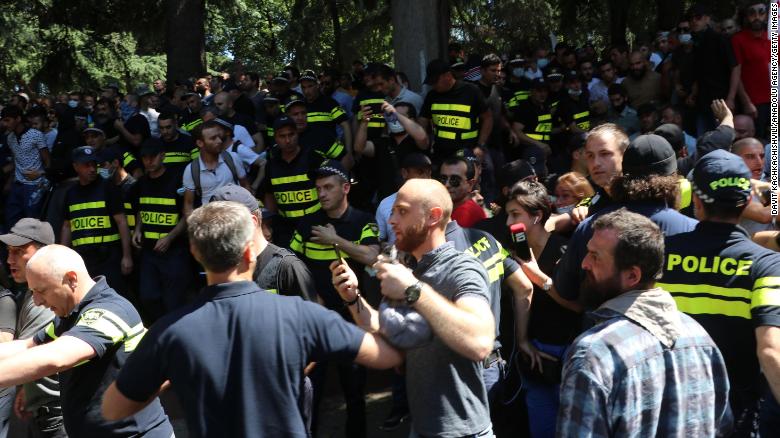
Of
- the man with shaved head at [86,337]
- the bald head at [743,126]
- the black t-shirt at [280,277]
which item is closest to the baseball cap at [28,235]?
the man with shaved head at [86,337]

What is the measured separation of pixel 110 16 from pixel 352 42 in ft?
17.1

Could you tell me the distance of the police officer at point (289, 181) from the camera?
6.80 metres

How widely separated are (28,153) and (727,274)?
9.84m

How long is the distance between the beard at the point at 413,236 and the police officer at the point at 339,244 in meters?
2.07

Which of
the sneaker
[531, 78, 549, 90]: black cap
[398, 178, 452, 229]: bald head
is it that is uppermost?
[531, 78, 549, 90]: black cap

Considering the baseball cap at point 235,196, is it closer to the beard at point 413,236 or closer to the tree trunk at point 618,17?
the beard at point 413,236

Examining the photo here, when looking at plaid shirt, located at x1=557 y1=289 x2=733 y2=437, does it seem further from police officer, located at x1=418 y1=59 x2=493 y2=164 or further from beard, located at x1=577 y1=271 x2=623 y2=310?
police officer, located at x1=418 y1=59 x2=493 y2=164

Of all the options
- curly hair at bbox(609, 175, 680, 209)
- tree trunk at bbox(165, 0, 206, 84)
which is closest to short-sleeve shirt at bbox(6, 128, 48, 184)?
tree trunk at bbox(165, 0, 206, 84)

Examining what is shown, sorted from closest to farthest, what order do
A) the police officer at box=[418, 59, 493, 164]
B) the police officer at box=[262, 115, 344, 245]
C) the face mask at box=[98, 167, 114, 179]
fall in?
the police officer at box=[262, 115, 344, 245] < the face mask at box=[98, 167, 114, 179] < the police officer at box=[418, 59, 493, 164]

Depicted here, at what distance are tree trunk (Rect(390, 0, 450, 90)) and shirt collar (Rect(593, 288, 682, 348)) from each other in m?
7.26

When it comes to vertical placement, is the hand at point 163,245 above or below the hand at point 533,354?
above

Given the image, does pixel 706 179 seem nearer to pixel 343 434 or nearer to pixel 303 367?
pixel 303 367

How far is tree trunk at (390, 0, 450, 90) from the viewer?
9.70m

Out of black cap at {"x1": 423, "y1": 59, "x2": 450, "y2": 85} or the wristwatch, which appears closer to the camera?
the wristwatch
